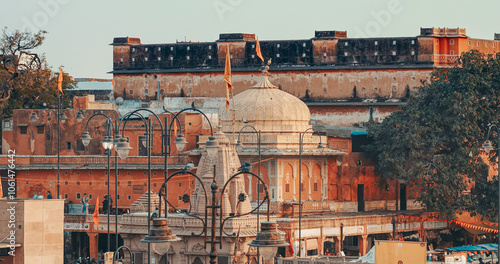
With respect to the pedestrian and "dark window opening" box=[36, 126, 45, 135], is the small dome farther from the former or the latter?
"dark window opening" box=[36, 126, 45, 135]

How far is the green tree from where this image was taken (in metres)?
70.5

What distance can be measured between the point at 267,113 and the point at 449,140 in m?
9.54

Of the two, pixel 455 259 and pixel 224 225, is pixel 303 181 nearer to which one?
pixel 224 225

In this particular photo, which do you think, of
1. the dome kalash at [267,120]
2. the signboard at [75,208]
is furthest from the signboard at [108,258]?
the signboard at [75,208]

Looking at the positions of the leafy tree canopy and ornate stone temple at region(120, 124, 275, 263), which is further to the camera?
the leafy tree canopy

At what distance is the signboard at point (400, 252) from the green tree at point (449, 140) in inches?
861

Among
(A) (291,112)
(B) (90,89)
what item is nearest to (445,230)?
(A) (291,112)

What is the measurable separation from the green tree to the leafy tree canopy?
68.8ft

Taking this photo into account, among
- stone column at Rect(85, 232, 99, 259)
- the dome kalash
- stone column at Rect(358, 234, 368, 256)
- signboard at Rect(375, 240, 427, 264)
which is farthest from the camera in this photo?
the dome kalash

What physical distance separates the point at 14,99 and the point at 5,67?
2159 millimetres

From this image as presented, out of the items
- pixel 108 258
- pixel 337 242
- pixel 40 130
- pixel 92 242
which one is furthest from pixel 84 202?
pixel 108 258

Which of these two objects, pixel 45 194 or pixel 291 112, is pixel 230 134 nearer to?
pixel 291 112

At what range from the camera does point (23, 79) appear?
81.9 metres

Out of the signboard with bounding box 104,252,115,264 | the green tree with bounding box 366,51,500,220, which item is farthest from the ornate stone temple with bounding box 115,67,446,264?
the signboard with bounding box 104,252,115,264
